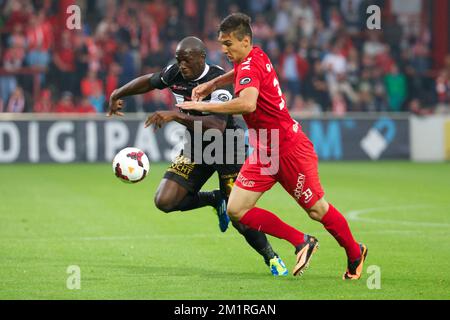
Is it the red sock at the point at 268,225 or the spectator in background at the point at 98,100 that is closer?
the red sock at the point at 268,225

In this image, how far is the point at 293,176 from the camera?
803cm

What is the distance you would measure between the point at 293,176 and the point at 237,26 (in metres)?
1.30

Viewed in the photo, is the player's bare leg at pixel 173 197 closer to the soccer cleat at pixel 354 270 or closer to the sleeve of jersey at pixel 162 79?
the sleeve of jersey at pixel 162 79

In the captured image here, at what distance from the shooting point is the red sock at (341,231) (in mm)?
8102

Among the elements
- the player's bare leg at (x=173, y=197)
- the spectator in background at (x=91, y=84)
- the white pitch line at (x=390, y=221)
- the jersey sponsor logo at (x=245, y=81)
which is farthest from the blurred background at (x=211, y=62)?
the jersey sponsor logo at (x=245, y=81)

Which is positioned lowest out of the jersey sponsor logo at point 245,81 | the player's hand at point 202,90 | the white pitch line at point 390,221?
the white pitch line at point 390,221

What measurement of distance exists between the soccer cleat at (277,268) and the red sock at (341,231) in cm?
59

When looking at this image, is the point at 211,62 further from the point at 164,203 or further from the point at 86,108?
the point at 164,203

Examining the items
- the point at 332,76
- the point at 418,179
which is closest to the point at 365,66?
the point at 332,76

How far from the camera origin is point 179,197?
367 inches

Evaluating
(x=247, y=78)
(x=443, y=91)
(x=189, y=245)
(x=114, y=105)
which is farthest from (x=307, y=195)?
(x=443, y=91)

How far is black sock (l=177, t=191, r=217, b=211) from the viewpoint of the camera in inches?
372

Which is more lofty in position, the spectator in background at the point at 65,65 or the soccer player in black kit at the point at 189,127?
the spectator in background at the point at 65,65

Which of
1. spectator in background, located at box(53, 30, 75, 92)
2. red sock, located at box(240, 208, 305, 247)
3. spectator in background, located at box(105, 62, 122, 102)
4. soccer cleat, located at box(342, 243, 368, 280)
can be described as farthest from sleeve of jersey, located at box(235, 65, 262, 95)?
spectator in background, located at box(53, 30, 75, 92)
